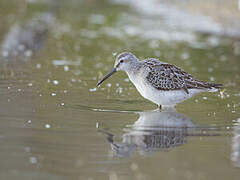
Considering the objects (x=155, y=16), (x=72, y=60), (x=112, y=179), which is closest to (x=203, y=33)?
(x=155, y=16)

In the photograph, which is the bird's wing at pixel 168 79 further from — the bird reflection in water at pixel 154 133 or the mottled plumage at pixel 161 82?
the bird reflection in water at pixel 154 133

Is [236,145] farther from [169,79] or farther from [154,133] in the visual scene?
[169,79]

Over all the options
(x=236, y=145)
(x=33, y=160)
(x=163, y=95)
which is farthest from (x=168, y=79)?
(x=33, y=160)

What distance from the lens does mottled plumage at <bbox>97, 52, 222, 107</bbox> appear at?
10.0 meters

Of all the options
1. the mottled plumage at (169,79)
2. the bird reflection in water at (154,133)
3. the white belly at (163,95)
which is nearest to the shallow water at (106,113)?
the bird reflection in water at (154,133)

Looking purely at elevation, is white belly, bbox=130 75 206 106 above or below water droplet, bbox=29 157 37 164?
above

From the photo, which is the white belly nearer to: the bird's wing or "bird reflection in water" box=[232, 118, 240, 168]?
the bird's wing

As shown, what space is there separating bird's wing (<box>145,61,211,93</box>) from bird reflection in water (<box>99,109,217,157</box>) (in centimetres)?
49

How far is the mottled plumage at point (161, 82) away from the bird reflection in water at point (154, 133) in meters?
0.30

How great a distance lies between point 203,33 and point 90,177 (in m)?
14.3

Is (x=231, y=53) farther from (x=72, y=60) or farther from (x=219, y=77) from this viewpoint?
(x=72, y=60)

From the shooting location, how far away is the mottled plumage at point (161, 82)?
32.9ft

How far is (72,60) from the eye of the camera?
14859 mm

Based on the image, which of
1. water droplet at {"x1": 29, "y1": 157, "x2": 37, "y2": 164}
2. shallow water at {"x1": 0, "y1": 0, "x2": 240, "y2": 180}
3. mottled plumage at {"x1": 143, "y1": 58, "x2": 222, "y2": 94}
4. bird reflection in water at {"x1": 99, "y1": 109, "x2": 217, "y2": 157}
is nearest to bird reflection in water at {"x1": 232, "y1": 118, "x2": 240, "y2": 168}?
shallow water at {"x1": 0, "y1": 0, "x2": 240, "y2": 180}
